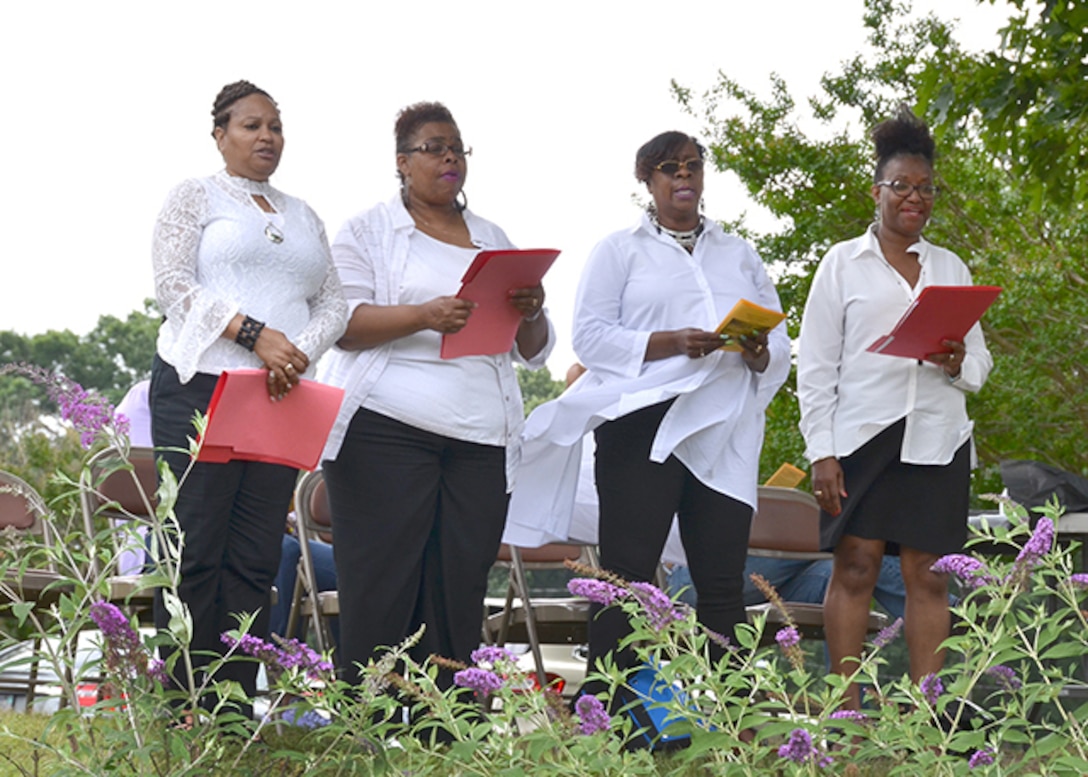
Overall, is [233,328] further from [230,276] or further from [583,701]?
[583,701]

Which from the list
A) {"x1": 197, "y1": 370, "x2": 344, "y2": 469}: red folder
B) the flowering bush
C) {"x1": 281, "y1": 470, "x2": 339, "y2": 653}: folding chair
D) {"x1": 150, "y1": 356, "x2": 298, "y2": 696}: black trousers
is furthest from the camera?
{"x1": 281, "y1": 470, "x2": 339, "y2": 653}: folding chair

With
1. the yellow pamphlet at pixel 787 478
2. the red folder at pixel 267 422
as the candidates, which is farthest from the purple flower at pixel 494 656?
the yellow pamphlet at pixel 787 478

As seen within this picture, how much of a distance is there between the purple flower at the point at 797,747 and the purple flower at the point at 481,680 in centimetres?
45

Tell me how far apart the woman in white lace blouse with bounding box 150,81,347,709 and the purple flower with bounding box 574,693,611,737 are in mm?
1557

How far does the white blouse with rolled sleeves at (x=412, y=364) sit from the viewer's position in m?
3.93

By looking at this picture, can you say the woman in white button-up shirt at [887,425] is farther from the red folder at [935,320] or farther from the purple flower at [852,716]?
the purple flower at [852,716]

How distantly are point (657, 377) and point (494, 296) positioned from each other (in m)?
0.60

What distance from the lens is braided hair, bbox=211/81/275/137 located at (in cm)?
395

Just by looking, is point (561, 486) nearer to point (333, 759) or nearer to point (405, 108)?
point (405, 108)

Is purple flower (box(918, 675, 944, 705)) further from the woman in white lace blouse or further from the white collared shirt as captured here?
the white collared shirt

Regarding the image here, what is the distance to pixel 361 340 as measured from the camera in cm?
396

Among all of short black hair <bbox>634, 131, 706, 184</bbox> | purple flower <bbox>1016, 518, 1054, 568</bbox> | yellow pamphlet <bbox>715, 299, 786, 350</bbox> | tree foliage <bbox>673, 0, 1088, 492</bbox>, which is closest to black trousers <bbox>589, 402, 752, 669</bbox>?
yellow pamphlet <bbox>715, 299, 786, 350</bbox>

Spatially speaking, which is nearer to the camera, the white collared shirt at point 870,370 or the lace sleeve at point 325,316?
the lace sleeve at point 325,316

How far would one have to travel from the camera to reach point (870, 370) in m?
4.32
